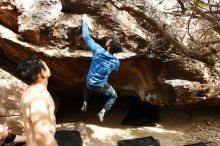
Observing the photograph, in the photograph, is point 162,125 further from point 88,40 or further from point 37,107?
point 37,107

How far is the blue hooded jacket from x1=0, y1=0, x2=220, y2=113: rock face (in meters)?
0.76

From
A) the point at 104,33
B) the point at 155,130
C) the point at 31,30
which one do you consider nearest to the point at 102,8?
the point at 104,33

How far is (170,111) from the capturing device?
30.9 feet

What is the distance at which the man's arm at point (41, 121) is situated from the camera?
11.7 feet

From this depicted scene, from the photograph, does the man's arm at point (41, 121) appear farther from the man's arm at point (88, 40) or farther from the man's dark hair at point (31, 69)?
the man's arm at point (88, 40)

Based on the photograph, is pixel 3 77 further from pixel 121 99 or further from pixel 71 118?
pixel 121 99

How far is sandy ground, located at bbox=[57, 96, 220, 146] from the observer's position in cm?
824

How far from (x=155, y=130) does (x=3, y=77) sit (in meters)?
3.16

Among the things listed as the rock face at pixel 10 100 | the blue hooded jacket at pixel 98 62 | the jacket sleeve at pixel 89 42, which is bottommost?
the rock face at pixel 10 100

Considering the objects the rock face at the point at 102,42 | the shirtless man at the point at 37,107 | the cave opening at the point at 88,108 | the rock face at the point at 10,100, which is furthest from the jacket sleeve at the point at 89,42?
the shirtless man at the point at 37,107

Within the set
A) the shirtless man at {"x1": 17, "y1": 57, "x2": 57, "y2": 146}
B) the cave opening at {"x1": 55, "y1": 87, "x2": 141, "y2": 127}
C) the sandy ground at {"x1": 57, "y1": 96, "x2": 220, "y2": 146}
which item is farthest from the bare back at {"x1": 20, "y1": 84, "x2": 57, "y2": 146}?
the cave opening at {"x1": 55, "y1": 87, "x2": 141, "y2": 127}

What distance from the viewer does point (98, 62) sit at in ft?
21.8

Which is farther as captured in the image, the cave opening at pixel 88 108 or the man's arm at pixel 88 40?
the cave opening at pixel 88 108

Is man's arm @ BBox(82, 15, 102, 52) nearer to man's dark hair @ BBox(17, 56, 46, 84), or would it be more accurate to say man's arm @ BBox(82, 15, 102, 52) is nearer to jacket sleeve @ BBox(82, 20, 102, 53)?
jacket sleeve @ BBox(82, 20, 102, 53)
